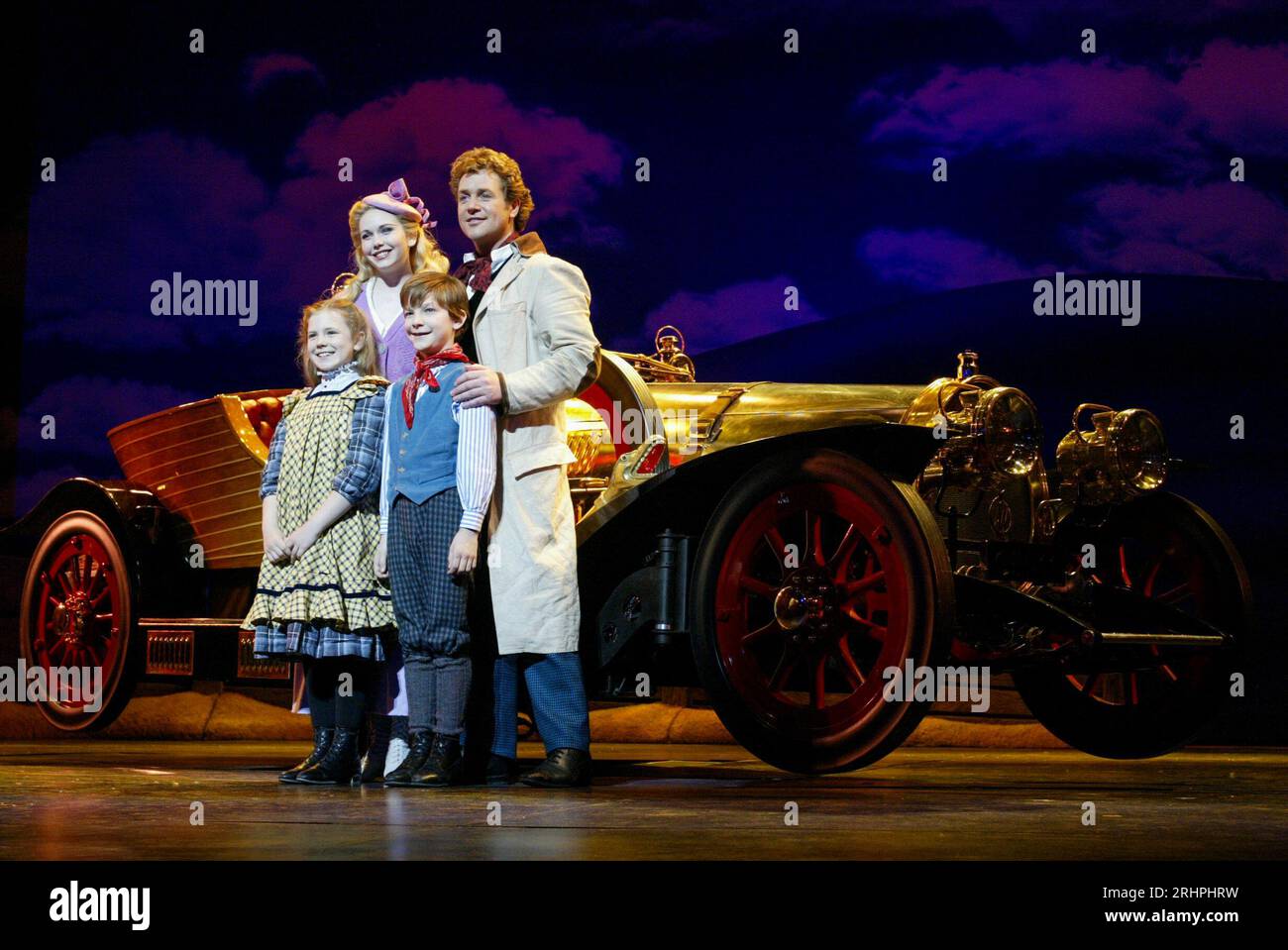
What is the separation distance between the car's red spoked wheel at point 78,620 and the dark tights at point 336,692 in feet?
4.98

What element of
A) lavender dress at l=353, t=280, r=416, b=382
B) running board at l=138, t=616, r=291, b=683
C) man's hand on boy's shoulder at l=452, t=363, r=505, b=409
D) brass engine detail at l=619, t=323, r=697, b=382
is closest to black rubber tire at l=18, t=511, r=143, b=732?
running board at l=138, t=616, r=291, b=683

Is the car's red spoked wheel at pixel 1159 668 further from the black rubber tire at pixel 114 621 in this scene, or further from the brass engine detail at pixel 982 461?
the black rubber tire at pixel 114 621

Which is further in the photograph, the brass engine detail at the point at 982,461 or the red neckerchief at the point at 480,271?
the brass engine detail at the point at 982,461

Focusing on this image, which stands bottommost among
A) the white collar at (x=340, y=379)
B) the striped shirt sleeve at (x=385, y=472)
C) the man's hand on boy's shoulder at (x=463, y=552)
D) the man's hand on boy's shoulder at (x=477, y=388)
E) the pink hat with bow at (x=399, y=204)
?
the man's hand on boy's shoulder at (x=463, y=552)

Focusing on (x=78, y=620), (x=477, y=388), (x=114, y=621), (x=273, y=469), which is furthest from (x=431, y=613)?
(x=78, y=620)

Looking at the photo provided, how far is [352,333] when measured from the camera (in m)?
Answer: 4.15

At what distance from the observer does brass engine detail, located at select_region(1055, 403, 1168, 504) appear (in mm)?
4746

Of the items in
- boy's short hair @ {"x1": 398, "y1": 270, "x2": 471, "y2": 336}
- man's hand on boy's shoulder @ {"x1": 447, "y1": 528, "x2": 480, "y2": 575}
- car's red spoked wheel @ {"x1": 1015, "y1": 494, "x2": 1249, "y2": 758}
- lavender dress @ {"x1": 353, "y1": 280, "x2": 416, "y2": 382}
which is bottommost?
car's red spoked wheel @ {"x1": 1015, "y1": 494, "x2": 1249, "y2": 758}

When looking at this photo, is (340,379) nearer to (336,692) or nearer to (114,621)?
(336,692)

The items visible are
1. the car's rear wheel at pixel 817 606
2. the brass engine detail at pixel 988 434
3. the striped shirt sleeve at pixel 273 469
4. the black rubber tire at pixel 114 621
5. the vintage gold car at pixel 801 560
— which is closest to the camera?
the car's rear wheel at pixel 817 606

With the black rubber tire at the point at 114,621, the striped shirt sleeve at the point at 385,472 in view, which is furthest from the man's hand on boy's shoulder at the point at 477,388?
the black rubber tire at the point at 114,621

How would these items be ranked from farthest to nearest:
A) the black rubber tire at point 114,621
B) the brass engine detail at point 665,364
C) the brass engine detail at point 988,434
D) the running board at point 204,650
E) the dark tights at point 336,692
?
the brass engine detail at point 665,364 < the black rubber tire at point 114,621 < the running board at point 204,650 < the brass engine detail at point 988,434 < the dark tights at point 336,692

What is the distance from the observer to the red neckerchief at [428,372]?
153 inches

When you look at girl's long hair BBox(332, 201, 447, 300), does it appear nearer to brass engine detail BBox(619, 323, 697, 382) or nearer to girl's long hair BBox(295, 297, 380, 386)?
girl's long hair BBox(295, 297, 380, 386)
